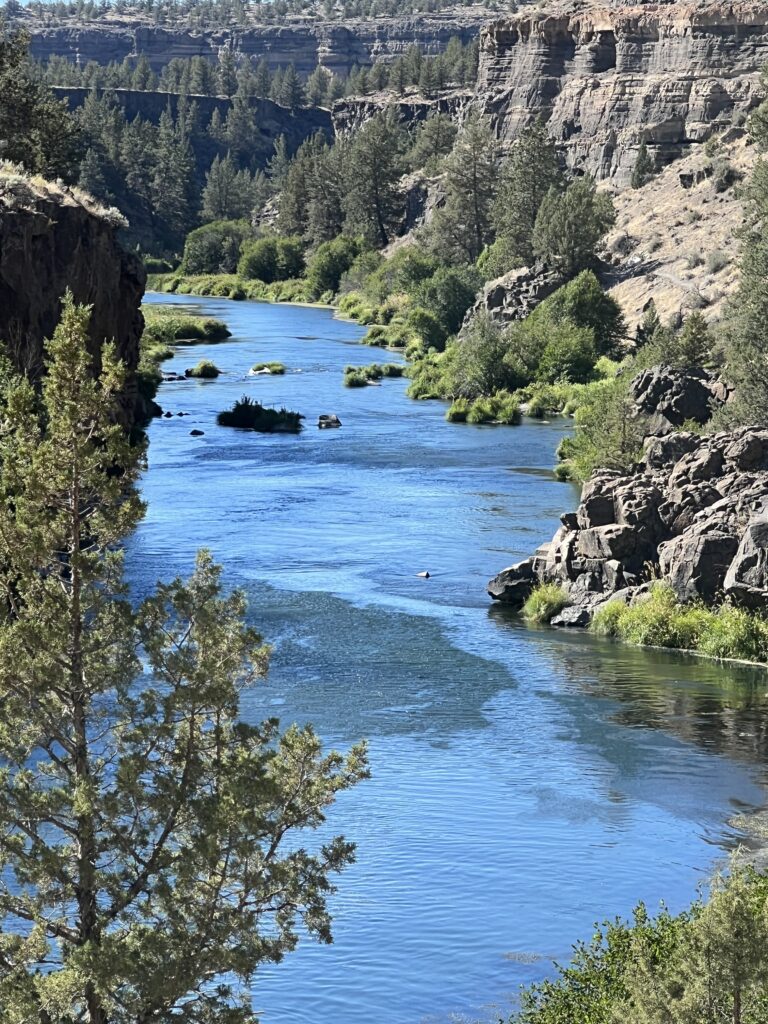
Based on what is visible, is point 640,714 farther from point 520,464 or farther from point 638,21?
point 638,21

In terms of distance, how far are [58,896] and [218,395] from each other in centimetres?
6656

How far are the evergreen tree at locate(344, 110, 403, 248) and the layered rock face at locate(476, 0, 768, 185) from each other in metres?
11.7

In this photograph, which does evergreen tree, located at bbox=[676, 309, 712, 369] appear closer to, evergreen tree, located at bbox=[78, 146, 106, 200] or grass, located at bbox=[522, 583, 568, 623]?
grass, located at bbox=[522, 583, 568, 623]

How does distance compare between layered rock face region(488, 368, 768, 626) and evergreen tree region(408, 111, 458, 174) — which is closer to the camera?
layered rock face region(488, 368, 768, 626)

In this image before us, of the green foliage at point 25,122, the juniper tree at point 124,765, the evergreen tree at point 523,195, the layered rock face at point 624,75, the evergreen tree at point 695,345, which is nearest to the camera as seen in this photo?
the juniper tree at point 124,765

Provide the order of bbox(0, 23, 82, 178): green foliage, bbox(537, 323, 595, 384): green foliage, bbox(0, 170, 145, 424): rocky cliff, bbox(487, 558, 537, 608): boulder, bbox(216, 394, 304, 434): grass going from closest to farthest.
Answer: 1. bbox(487, 558, 537, 608): boulder
2. bbox(0, 170, 145, 424): rocky cliff
3. bbox(0, 23, 82, 178): green foliage
4. bbox(216, 394, 304, 434): grass
5. bbox(537, 323, 595, 384): green foliage

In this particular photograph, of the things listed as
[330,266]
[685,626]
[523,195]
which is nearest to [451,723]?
[685,626]

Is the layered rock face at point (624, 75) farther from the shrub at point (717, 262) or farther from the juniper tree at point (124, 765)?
the juniper tree at point (124, 765)

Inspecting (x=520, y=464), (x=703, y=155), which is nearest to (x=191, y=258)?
(x=703, y=155)

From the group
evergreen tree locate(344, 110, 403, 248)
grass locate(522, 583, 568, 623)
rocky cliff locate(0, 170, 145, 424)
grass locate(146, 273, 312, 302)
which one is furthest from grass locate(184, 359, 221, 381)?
evergreen tree locate(344, 110, 403, 248)

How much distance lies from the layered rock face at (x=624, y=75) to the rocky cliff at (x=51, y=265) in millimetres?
62720

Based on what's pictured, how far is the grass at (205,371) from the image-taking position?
8906 centimetres

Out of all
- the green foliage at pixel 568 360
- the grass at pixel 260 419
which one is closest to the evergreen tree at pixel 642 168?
the green foliage at pixel 568 360

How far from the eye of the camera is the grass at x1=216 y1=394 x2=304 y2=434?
74.0 meters
